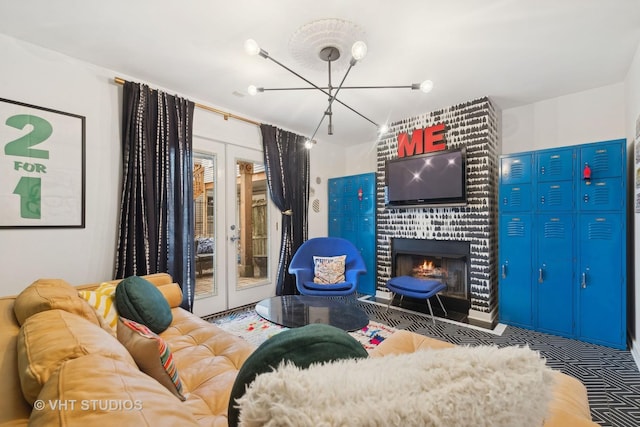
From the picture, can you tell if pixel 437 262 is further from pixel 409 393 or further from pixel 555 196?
pixel 409 393

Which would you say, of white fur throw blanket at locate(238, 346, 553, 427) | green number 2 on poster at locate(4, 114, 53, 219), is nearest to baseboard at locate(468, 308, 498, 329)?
white fur throw blanket at locate(238, 346, 553, 427)

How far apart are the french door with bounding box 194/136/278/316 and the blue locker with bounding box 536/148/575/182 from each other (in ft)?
10.9

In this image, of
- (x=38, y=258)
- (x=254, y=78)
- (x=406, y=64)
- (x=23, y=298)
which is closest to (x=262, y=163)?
(x=254, y=78)

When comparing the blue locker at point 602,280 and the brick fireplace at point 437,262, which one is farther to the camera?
the brick fireplace at point 437,262

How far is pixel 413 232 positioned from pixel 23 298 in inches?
149

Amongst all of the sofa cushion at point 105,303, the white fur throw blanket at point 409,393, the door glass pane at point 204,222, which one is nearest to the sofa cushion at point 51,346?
the white fur throw blanket at point 409,393

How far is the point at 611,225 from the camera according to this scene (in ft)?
8.61

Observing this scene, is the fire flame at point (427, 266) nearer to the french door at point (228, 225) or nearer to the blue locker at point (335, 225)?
the blue locker at point (335, 225)

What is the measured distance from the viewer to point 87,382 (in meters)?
0.70

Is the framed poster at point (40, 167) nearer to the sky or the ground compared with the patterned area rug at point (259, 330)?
nearer to the sky

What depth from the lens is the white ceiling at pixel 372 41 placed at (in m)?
1.87

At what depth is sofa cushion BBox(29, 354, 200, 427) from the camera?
0.60 metres

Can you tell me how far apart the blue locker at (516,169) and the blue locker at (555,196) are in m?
0.18

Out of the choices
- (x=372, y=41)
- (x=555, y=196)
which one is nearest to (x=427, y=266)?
(x=555, y=196)
